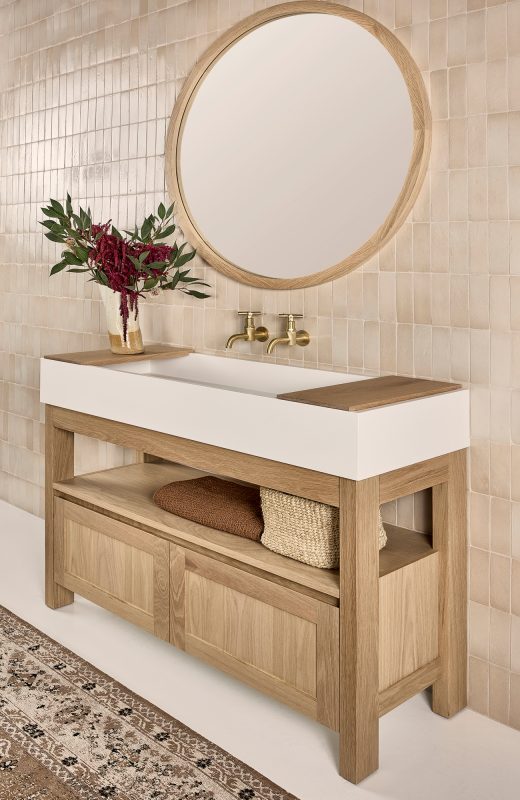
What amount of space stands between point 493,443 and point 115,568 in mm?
1209

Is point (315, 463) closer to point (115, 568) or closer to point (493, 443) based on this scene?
point (493, 443)

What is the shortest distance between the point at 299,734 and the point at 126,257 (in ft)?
5.03

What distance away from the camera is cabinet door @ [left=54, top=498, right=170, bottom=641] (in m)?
2.39

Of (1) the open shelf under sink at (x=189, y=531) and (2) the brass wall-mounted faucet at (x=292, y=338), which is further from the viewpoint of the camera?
(2) the brass wall-mounted faucet at (x=292, y=338)

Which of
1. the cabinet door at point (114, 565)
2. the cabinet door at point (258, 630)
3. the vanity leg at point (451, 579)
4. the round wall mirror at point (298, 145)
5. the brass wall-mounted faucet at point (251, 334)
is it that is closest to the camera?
the cabinet door at point (258, 630)

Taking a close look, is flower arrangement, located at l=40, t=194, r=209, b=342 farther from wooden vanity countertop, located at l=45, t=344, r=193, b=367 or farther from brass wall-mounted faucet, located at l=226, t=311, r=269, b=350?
brass wall-mounted faucet, located at l=226, t=311, r=269, b=350

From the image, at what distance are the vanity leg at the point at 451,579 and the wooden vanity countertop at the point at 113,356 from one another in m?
1.11

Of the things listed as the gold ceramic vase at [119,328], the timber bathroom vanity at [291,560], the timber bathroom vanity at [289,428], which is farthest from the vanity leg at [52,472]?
the gold ceramic vase at [119,328]

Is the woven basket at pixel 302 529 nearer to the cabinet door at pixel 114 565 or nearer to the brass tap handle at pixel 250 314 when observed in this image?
the cabinet door at pixel 114 565

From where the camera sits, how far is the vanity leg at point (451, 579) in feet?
7.01

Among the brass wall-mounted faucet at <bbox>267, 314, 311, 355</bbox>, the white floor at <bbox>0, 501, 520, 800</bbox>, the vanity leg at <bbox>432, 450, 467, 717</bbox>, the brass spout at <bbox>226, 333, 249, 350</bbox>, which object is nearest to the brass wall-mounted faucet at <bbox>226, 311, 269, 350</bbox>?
the brass spout at <bbox>226, 333, 249, 350</bbox>

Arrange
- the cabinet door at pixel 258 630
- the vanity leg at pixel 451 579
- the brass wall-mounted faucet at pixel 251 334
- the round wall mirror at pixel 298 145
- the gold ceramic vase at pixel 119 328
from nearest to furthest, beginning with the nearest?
1. the cabinet door at pixel 258 630
2. the vanity leg at pixel 451 579
3. the round wall mirror at pixel 298 145
4. the brass wall-mounted faucet at pixel 251 334
5. the gold ceramic vase at pixel 119 328

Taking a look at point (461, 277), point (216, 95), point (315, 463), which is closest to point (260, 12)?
point (216, 95)

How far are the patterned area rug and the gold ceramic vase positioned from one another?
1.04 metres
